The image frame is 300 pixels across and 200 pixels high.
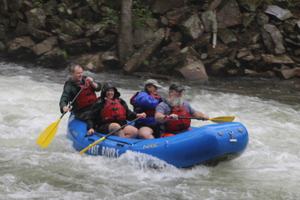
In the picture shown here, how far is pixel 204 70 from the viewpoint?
10.3m

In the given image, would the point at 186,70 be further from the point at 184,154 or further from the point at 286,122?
the point at 184,154

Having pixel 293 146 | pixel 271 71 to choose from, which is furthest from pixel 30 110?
pixel 271 71

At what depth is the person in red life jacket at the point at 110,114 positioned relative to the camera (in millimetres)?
4770

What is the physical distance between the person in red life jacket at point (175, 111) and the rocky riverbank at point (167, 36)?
5.65 meters

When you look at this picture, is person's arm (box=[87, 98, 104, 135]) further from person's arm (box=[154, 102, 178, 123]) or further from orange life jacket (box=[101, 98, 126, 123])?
person's arm (box=[154, 102, 178, 123])

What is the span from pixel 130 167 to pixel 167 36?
22.6 feet

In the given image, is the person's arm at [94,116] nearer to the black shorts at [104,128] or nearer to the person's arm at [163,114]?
the black shorts at [104,128]

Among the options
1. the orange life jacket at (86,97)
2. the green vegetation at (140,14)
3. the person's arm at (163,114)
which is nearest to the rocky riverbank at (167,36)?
the green vegetation at (140,14)

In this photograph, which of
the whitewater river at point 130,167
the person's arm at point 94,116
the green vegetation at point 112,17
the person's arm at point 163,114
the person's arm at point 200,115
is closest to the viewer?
the whitewater river at point 130,167

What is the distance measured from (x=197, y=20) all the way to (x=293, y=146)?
19.7ft

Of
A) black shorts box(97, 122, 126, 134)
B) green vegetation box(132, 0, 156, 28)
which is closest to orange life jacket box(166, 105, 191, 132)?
black shorts box(97, 122, 126, 134)

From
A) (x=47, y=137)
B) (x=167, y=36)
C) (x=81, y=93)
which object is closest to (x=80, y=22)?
(x=167, y=36)

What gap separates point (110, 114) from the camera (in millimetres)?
4816

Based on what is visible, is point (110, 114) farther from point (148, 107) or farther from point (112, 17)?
point (112, 17)
